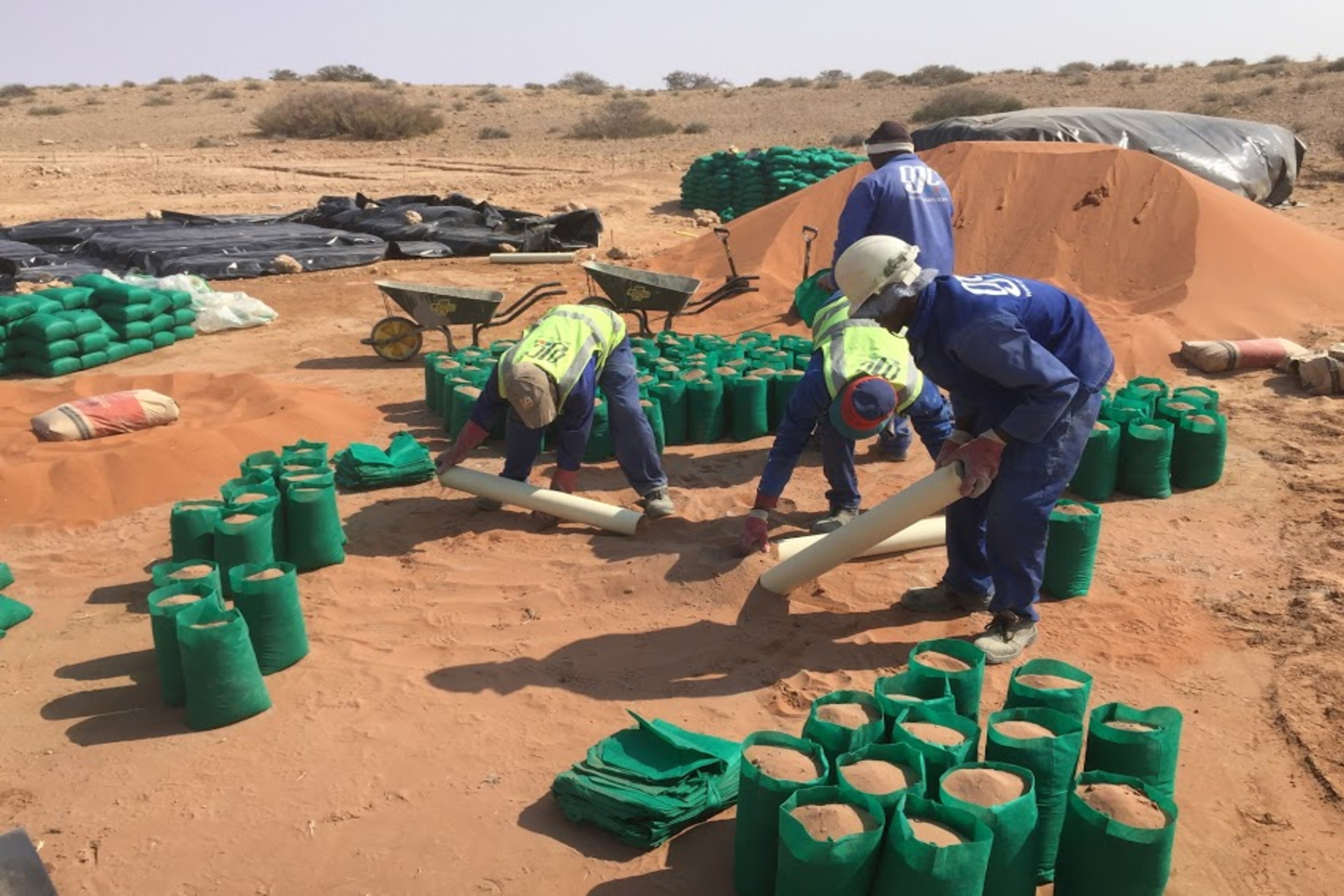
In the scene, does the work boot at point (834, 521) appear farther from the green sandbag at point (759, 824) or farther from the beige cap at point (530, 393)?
the green sandbag at point (759, 824)

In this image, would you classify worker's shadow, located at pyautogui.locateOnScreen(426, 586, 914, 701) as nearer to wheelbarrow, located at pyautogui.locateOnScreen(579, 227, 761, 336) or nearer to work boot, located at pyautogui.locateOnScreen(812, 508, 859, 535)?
work boot, located at pyautogui.locateOnScreen(812, 508, 859, 535)

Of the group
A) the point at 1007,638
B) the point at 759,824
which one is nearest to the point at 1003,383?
the point at 1007,638

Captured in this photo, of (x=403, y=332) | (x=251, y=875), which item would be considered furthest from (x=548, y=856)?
(x=403, y=332)

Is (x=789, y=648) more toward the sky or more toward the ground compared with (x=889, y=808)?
more toward the ground

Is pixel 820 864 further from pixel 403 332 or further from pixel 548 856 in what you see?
pixel 403 332

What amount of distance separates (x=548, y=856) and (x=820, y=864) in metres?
0.92

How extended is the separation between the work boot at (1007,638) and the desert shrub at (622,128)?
28.5 meters

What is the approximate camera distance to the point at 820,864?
9.01ft

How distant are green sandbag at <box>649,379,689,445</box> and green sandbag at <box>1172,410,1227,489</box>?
8.93 feet

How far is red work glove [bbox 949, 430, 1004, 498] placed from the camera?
4.07 m

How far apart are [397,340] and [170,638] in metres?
5.41

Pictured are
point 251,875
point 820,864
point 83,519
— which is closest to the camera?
point 820,864

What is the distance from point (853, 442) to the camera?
18.2 feet

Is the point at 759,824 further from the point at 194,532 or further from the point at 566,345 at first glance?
the point at 194,532
